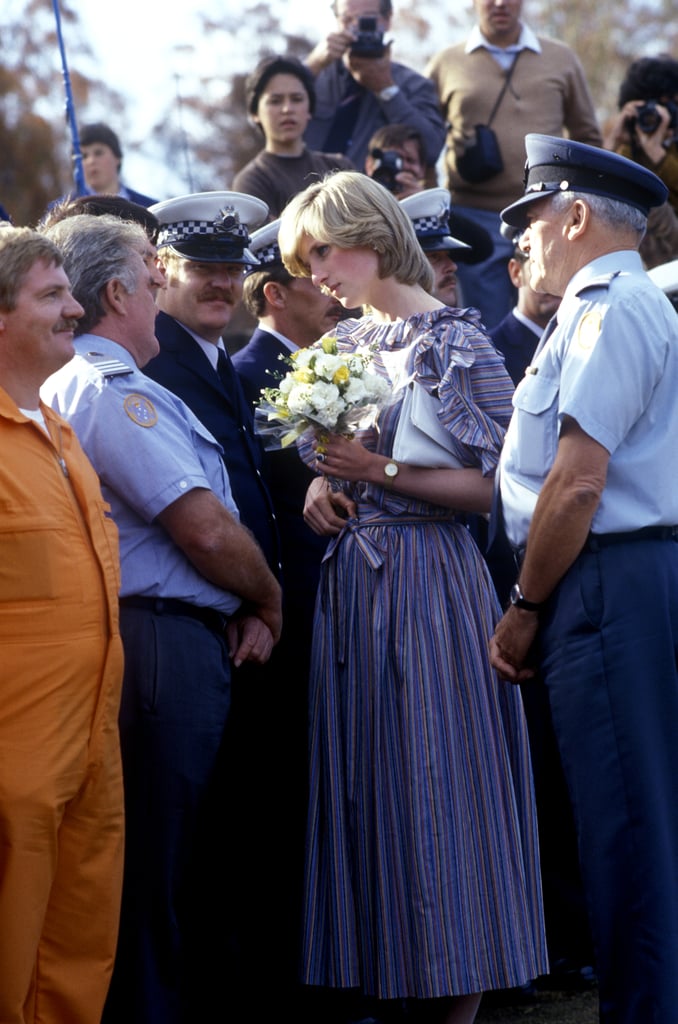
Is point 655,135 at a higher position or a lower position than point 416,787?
higher

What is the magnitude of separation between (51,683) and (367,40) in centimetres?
514

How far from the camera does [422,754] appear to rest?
14.1 feet

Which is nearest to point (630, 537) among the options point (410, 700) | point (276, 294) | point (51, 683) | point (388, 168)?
point (410, 700)

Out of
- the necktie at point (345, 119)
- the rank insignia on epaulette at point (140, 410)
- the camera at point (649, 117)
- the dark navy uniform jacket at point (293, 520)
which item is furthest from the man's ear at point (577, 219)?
the necktie at point (345, 119)

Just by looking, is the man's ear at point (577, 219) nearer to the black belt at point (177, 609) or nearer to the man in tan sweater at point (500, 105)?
the black belt at point (177, 609)

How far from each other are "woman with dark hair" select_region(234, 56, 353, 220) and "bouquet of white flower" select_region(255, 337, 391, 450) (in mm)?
2931

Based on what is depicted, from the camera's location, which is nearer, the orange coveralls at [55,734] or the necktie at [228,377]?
the orange coveralls at [55,734]

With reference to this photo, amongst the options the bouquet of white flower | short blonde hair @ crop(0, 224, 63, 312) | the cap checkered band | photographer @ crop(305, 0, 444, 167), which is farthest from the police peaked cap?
photographer @ crop(305, 0, 444, 167)

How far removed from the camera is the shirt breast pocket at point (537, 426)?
3711 mm

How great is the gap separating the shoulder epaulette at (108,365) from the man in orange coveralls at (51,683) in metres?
Result: 0.24

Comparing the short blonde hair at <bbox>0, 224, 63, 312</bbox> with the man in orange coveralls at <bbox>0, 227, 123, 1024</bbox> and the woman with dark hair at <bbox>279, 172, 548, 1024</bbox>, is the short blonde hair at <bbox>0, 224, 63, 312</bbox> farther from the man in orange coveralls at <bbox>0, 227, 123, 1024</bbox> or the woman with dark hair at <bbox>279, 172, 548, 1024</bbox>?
the woman with dark hair at <bbox>279, 172, 548, 1024</bbox>

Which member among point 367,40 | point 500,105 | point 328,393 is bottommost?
point 328,393

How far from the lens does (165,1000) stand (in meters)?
3.80

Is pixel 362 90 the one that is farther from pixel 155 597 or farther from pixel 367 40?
pixel 155 597
